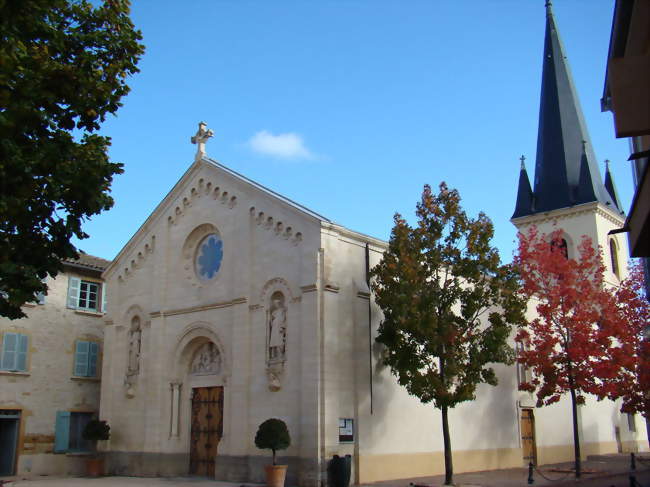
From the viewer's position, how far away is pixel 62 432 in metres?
26.2

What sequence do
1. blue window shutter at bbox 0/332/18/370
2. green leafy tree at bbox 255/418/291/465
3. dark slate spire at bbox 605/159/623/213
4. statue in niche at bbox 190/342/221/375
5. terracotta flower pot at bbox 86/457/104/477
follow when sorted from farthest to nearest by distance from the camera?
dark slate spire at bbox 605/159/623/213 → blue window shutter at bbox 0/332/18/370 → terracotta flower pot at bbox 86/457/104/477 → statue in niche at bbox 190/342/221/375 → green leafy tree at bbox 255/418/291/465

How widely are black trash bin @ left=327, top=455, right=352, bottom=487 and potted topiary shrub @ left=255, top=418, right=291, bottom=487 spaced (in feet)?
4.32

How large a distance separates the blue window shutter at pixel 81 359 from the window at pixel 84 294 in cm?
156

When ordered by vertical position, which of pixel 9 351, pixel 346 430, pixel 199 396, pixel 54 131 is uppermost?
pixel 54 131

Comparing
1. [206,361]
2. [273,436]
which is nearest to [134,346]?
[206,361]

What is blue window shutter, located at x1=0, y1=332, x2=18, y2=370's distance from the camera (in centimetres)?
2502

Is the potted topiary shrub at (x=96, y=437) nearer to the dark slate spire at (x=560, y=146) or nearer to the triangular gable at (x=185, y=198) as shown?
the triangular gable at (x=185, y=198)

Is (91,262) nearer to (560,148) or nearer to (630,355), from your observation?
(630,355)

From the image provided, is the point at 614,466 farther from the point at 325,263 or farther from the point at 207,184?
the point at 207,184

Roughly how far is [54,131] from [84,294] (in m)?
18.8

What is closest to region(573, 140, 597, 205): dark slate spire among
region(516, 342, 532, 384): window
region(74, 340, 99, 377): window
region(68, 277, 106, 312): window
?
region(516, 342, 532, 384): window

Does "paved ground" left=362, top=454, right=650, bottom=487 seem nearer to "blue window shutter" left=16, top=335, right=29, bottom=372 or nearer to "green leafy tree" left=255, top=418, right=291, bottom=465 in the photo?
"green leafy tree" left=255, top=418, right=291, bottom=465

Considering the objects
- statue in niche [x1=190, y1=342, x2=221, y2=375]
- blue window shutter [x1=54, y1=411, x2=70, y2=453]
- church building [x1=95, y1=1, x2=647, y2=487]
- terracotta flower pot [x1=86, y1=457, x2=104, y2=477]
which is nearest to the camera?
church building [x1=95, y1=1, x2=647, y2=487]

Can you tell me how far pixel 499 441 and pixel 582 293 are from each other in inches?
260
